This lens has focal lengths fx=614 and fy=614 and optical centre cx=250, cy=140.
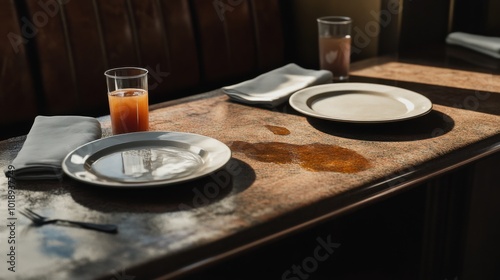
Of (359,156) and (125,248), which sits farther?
(359,156)

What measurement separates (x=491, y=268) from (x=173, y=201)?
1.14m

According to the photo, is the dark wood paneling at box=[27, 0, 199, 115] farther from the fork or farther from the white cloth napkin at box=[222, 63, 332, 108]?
the fork

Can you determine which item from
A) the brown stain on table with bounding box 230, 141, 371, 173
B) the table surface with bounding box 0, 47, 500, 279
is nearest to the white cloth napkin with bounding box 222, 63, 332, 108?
the table surface with bounding box 0, 47, 500, 279

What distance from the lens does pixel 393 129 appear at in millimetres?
1390

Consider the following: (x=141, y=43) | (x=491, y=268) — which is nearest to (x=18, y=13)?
(x=141, y=43)

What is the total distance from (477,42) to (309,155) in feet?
3.96

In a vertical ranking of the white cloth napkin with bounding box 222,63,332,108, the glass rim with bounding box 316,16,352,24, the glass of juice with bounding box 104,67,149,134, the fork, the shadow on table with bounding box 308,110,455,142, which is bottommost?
the shadow on table with bounding box 308,110,455,142

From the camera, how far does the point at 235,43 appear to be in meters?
2.47

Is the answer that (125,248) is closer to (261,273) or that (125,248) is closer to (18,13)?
(261,273)

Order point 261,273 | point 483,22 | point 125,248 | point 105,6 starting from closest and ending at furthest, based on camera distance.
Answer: point 125,248 → point 261,273 → point 105,6 → point 483,22

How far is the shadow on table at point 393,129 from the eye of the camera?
1.34m

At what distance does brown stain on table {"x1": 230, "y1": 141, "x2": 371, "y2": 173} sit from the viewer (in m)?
1.19

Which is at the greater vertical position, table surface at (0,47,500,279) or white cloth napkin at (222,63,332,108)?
white cloth napkin at (222,63,332,108)

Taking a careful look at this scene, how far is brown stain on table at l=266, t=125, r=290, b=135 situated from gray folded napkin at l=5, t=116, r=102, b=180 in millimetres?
382
